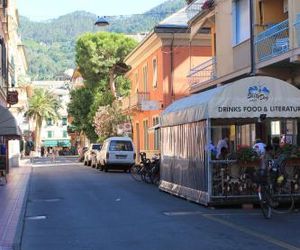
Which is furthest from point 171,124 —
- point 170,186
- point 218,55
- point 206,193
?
point 218,55

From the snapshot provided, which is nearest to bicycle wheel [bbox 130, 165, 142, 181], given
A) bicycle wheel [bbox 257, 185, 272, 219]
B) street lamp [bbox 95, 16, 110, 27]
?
street lamp [bbox 95, 16, 110, 27]

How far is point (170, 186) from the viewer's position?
67.3ft

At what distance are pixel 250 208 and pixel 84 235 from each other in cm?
580

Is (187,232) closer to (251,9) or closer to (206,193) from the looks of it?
(206,193)

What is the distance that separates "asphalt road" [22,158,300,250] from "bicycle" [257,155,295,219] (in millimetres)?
339

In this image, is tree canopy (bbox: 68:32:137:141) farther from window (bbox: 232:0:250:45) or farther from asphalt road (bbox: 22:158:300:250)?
asphalt road (bbox: 22:158:300:250)

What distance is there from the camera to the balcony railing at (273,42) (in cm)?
2008

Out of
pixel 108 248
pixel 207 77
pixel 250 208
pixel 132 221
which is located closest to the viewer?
pixel 108 248

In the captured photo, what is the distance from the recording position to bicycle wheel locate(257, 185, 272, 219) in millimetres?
13695

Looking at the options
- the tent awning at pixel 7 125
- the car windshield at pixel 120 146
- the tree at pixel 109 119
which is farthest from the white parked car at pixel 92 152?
the tent awning at pixel 7 125

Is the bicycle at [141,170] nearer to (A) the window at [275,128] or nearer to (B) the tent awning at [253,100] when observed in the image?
(A) the window at [275,128]

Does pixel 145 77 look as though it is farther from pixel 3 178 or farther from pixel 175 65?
pixel 3 178

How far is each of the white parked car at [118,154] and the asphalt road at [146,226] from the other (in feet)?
54.4

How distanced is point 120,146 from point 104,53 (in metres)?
22.4
